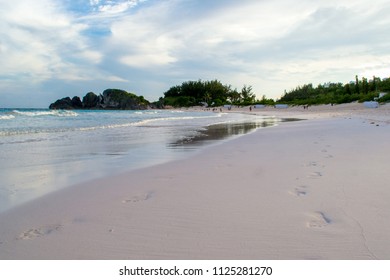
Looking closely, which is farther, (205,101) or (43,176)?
(205,101)

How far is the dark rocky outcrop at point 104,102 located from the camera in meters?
85.9

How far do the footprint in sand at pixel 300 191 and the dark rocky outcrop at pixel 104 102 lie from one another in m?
84.3

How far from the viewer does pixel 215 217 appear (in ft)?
8.79

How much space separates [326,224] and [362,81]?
45.4 metres

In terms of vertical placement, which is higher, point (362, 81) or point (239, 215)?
point (362, 81)

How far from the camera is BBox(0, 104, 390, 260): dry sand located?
2115mm

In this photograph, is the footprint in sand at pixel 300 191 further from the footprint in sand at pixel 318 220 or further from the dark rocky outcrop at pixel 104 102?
→ the dark rocky outcrop at pixel 104 102

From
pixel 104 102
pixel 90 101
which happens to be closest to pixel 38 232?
pixel 104 102

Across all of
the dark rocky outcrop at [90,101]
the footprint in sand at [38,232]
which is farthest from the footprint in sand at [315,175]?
the dark rocky outcrop at [90,101]

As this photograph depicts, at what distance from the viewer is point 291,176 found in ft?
13.4

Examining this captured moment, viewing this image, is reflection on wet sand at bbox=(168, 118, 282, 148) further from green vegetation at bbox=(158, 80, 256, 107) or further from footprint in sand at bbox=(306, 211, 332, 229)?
Answer: green vegetation at bbox=(158, 80, 256, 107)

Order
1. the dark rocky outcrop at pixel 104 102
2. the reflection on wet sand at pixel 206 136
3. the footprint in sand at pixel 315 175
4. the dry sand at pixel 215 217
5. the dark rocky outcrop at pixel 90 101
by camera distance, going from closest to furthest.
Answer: the dry sand at pixel 215 217, the footprint in sand at pixel 315 175, the reflection on wet sand at pixel 206 136, the dark rocky outcrop at pixel 104 102, the dark rocky outcrop at pixel 90 101
